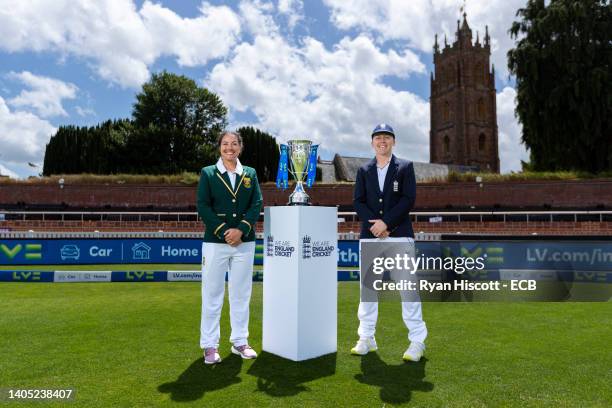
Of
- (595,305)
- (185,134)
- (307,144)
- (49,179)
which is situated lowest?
(595,305)

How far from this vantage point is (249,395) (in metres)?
3.73

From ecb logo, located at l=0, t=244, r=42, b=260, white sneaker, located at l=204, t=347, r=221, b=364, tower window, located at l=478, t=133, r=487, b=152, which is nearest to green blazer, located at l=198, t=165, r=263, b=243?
white sneaker, located at l=204, t=347, r=221, b=364

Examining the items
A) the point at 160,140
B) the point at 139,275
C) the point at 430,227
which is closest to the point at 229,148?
the point at 139,275

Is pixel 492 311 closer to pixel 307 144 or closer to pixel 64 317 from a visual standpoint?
pixel 307 144

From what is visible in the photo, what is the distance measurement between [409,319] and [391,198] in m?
1.40

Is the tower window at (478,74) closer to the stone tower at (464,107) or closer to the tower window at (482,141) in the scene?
the stone tower at (464,107)

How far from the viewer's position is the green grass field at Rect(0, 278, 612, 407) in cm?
373

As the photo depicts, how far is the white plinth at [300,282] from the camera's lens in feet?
15.3

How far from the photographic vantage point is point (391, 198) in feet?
16.6

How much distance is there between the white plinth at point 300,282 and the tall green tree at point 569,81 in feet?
98.7

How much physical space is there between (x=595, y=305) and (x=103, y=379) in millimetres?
8274

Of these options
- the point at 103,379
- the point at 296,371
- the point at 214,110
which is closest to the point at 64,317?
the point at 103,379

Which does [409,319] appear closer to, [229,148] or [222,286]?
[222,286]

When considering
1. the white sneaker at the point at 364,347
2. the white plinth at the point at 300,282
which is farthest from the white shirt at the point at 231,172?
the white sneaker at the point at 364,347
